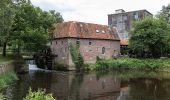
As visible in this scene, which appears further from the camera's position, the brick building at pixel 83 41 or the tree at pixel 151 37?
the tree at pixel 151 37

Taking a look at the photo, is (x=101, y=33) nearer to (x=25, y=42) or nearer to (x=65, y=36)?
(x=65, y=36)

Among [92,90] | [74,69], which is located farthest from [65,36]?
[92,90]

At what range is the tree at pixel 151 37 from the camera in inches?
1892

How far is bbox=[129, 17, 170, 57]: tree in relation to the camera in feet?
158

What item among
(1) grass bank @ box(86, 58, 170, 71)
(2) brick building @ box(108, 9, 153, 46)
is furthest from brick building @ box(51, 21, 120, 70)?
(2) brick building @ box(108, 9, 153, 46)

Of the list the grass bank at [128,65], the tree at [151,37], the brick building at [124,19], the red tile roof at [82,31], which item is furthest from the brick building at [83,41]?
the brick building at [124,19]

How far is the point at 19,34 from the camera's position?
39.9m

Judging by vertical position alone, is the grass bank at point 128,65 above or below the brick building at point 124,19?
below

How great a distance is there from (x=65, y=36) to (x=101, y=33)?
7.99 metres

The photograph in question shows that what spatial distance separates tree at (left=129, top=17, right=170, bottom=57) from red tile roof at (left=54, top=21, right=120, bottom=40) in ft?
15.1

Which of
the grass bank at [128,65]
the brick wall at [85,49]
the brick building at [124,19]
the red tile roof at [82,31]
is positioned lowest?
the grass bank at [128,65]

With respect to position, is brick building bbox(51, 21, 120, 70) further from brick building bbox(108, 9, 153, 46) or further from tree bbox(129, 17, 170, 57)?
brick building bbox(108, 9, 153, 46)

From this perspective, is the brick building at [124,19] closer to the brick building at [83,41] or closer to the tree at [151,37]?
the tree at [151,37]

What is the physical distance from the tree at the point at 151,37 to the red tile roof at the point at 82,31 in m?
4.60
